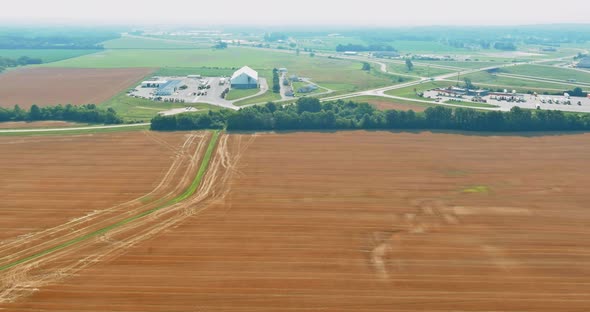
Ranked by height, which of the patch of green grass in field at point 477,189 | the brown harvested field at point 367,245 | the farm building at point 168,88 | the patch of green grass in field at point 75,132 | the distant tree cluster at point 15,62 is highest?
the distant tree cluster at point 15,62

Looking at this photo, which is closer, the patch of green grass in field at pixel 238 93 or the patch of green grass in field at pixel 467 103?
the patch of green grass in field at pixel 467 103

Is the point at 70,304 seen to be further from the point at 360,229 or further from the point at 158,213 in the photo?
the point at 360,229

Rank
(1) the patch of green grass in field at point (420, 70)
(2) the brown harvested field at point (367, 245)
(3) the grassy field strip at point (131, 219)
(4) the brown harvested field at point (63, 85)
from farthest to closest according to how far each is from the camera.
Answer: (1) the patch of green grass in field at point (420, 70) → (4) the brown harvested field at point (63, 85) → (3) the grassy field strip at point (131, 219) → (2) the brown harvested field at point (367, 245)

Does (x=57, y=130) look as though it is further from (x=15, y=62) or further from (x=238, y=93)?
(x=15, y=62)

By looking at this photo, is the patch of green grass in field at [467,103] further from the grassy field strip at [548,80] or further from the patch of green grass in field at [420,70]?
the grassy field strip at [548,80]

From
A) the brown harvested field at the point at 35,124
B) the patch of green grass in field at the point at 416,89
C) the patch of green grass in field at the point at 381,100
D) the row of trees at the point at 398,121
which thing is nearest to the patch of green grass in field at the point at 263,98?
the patch of green grass in field at the point at 381,100

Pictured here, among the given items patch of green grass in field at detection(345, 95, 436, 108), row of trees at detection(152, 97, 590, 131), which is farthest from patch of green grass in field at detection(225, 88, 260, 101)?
row of trees at detection(152, 97, 590, 131)

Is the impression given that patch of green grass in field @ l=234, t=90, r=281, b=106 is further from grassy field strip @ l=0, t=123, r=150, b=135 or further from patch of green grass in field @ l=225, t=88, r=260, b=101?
grassy field strip @ l=0, t=123, r=150, b=135

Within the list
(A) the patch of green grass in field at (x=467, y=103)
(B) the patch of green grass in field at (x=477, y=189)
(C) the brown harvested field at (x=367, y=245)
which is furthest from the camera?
(A) the patch of green grass in field at (x=467, y=103)
